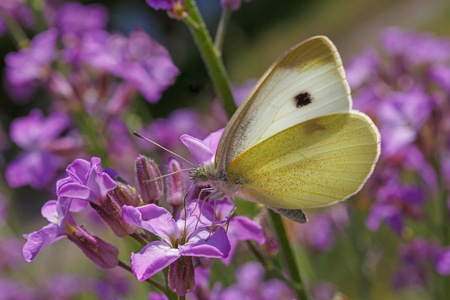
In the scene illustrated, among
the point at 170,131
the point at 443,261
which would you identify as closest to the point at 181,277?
the point at 443,261

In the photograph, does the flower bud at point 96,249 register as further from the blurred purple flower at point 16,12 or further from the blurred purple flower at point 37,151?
the blurred purple flower at point 16,12

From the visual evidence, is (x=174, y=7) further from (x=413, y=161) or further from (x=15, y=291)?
(x=15, y=291)

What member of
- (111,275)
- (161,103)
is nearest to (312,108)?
(111,275)

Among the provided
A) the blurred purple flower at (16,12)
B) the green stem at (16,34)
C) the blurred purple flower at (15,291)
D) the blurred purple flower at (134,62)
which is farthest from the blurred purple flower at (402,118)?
the blurred purple flower at (15,291)

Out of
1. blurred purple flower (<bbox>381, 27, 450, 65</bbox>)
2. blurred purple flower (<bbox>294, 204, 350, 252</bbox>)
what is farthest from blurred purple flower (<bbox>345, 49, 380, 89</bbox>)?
blurred purple flower (<bbox>294, 204, 350, 252</bbox>)

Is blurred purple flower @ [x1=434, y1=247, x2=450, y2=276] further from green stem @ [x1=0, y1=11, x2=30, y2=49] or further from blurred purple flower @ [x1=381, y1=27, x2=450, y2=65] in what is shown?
green stem @ [x1=0, y1=11, x2=30, y2=49]

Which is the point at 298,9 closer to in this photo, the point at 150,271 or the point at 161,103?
the point at 161,103
